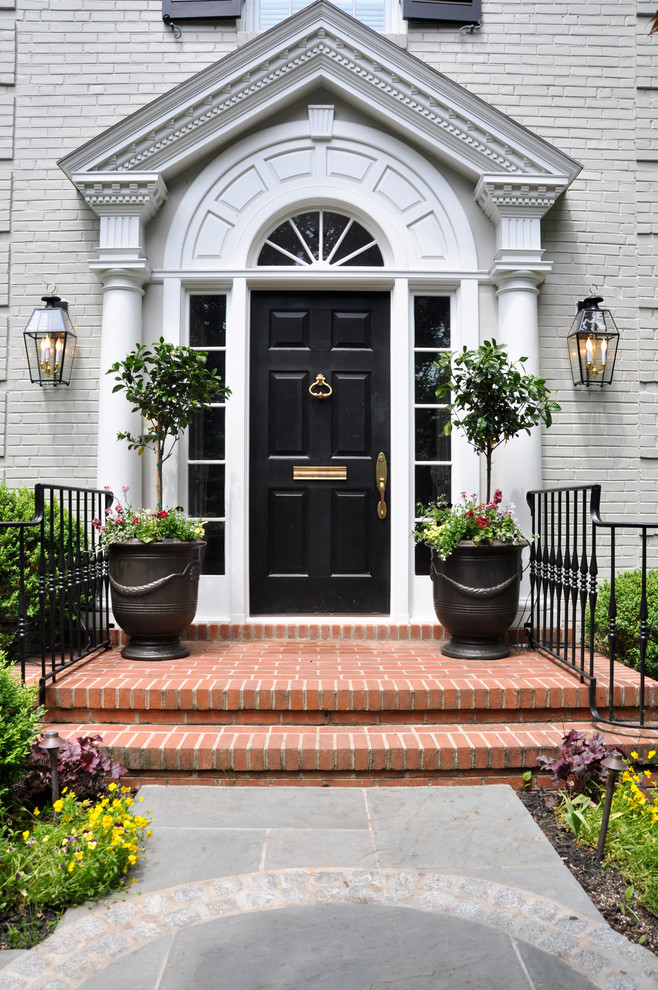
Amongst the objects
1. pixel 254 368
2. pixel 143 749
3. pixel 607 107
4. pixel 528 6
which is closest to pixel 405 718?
pixel 143 749

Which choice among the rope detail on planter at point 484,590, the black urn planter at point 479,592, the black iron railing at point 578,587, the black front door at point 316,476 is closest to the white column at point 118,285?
the black front door at point 316,476

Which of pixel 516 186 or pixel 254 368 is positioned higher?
pixel 516 186

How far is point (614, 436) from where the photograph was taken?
512cm

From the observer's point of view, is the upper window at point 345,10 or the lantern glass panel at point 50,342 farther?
the upper window at point 345,10

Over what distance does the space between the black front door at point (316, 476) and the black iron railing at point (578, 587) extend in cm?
102

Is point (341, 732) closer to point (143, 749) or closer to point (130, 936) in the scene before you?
point (143, 749)

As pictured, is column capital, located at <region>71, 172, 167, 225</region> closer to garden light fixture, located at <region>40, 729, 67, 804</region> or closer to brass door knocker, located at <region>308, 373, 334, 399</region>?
brass door knocker, located at <region>308, 373, 334, 399</region>

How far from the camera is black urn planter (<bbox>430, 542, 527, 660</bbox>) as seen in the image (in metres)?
4.10

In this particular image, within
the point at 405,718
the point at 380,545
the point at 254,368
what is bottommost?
the point at 405,718

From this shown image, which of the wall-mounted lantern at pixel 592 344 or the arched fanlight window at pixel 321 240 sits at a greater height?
the arched fanlight window at pixel 321 240

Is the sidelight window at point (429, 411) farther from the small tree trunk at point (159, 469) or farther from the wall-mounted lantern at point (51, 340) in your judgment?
the wall-mounted lantern at point (51, 340)

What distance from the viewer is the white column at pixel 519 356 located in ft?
15.8

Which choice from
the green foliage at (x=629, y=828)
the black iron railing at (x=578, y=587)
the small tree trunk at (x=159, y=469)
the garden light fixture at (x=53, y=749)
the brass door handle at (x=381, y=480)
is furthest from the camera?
the brass door handle at (x=381, y=480)

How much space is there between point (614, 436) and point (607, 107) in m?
2.34
